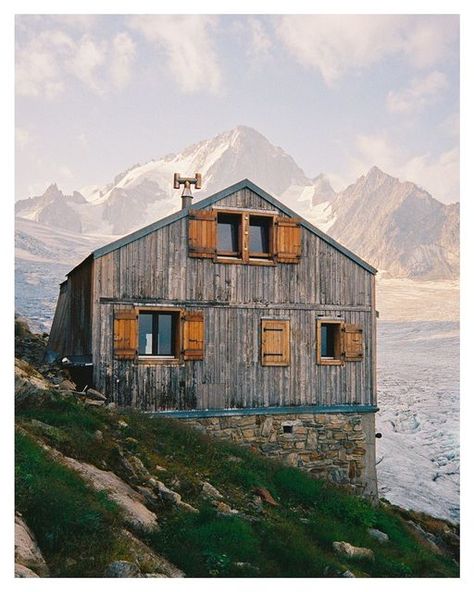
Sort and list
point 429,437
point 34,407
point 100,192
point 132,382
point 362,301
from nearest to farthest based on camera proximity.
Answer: point 34,407 < point 132,382 < point 362,301 < point 429,437 < point 100,192

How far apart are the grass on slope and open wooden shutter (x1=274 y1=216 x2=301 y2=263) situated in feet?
19.4

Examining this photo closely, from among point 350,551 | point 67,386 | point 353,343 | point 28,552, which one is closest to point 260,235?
point 353,343

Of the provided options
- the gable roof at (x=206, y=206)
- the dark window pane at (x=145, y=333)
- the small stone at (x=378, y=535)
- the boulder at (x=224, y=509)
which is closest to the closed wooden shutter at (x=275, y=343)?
the gable roof at (x=206, y=206)

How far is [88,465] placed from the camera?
12000 millimetres

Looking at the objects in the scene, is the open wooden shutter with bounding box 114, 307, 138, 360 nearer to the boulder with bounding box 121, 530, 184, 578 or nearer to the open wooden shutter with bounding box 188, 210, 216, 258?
the open wooden shutter with bounding box 188, 210, 216, 258

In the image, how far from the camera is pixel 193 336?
17875 mm

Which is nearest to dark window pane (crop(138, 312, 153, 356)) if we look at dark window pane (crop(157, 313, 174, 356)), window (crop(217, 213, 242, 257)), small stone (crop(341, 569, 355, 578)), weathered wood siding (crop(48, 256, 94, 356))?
dark window pane (crop(157, 313, 174, 356))

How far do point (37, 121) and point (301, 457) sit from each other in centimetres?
4304

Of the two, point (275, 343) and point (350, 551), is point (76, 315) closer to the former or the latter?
point (275, 343)

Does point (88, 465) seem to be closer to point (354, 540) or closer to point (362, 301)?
point (354, 540)

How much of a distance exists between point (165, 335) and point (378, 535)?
787cm

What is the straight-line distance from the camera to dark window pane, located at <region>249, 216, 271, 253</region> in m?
19.2

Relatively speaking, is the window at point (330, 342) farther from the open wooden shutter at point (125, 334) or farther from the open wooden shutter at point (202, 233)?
the open wooden shutter at point (125, 334)
